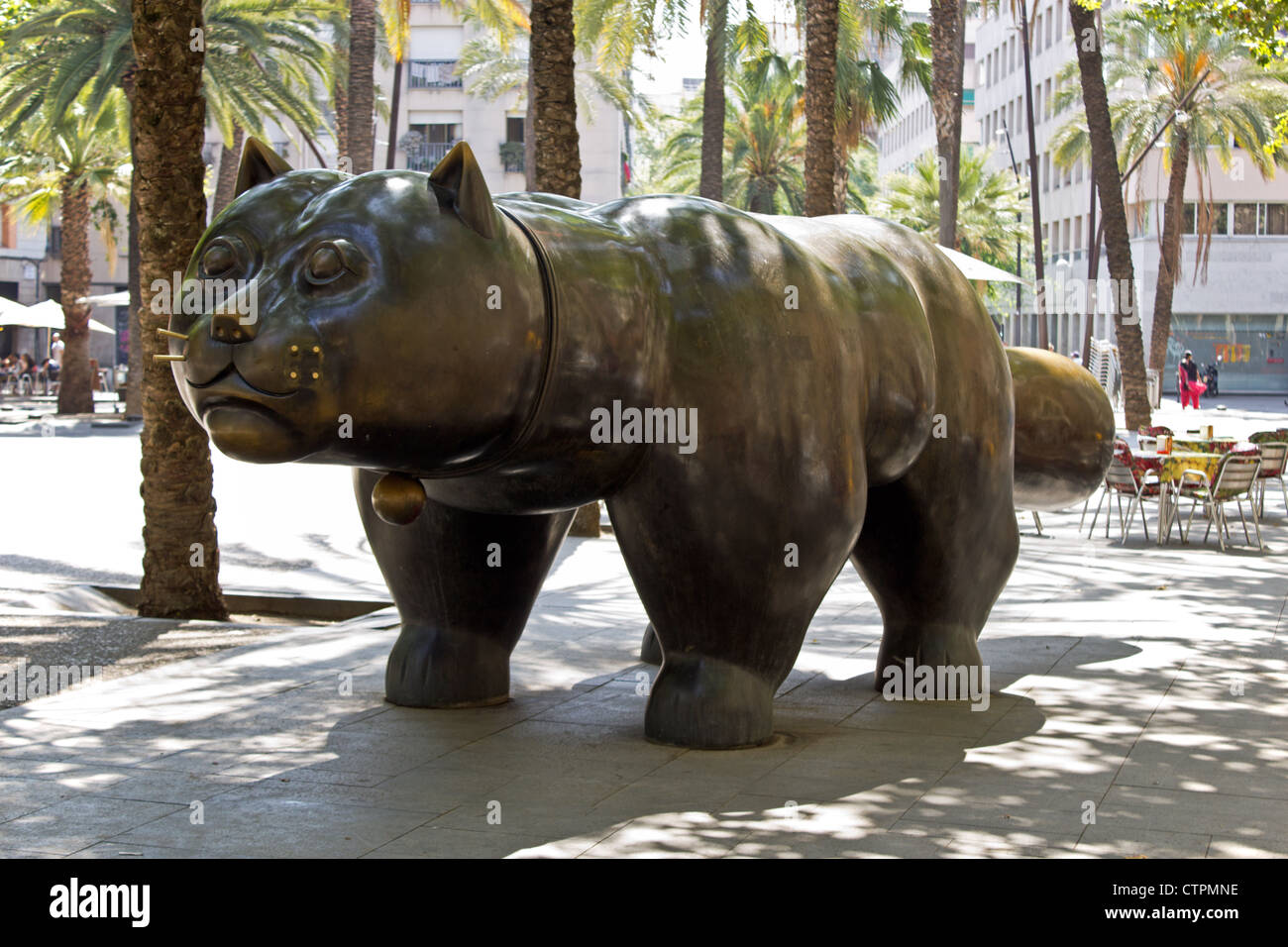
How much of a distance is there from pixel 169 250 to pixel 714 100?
18.7 meters

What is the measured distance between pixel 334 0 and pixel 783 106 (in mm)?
14456

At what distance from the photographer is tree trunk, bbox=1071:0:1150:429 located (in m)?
19.6

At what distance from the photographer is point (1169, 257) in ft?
117

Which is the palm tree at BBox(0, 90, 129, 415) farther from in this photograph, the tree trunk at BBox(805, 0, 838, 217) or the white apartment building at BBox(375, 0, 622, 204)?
the tree trunk at BBox(805, 0, 838, 217)

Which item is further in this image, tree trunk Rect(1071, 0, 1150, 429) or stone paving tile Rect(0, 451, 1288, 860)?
tree trunk Rect(1071, 0, 1150, 429)

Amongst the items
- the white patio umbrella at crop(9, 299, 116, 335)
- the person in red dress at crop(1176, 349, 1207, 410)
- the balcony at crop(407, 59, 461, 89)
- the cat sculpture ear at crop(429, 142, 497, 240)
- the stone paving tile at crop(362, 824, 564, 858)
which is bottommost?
the stone paving tile at crop(362, 824, 564, 858)

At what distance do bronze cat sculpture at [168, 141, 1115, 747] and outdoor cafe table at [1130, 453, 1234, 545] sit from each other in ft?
24.6

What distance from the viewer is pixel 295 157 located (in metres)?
51.6

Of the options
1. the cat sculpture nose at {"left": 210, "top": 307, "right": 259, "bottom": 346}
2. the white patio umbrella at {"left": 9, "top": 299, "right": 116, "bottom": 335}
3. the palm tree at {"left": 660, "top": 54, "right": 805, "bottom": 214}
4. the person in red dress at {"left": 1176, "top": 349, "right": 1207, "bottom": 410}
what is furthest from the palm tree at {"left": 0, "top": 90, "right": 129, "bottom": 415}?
the person in red dress at {"left": 1176, "top": 349, "right": 1207, "bottom": 410}

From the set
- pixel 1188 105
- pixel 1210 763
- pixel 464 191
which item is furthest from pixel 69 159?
pixel 1210 763

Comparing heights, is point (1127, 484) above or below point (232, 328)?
below

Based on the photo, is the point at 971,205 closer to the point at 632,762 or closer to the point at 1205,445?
the point at 1205,445

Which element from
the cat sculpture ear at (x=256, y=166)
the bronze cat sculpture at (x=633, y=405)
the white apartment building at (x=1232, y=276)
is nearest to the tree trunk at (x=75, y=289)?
the bronze cat sculpture at (x=633, y=405)
